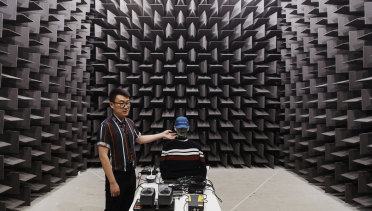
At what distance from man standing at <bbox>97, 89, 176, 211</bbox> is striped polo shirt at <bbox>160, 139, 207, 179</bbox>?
0.91ft

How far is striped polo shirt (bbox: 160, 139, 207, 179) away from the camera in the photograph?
1876mm

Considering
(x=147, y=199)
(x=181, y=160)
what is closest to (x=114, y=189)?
(x=147, y=199)

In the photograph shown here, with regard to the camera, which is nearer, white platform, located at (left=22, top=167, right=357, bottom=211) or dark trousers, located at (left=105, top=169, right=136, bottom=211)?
dark trousers, located at (left=105, top=169, right=136, bottom=211)

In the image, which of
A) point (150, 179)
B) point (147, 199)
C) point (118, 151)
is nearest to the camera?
point (147, 199)

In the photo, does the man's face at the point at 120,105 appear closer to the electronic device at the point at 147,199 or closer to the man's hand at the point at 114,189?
the man's hand at the point at 114,189

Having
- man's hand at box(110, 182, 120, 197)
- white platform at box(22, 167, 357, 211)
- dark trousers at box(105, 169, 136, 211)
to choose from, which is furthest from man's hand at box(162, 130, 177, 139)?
white platform at box(22, 167, 357, 211)

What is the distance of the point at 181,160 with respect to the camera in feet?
6.16

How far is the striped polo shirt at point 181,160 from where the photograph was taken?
1.88m

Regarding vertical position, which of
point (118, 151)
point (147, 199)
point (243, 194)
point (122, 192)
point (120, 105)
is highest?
point (120, 105)

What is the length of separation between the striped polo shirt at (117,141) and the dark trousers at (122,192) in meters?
0.08

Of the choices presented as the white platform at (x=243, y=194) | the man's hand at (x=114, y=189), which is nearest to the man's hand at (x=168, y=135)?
the man's hand at (x=114, y=189)

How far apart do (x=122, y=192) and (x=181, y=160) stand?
519 millimetres

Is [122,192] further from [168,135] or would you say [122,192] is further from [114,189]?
[168,135]

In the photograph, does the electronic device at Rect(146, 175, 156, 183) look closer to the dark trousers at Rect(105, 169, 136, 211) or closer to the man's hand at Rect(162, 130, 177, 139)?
the dark trousers at Rect(105, 169, 136, 211)
